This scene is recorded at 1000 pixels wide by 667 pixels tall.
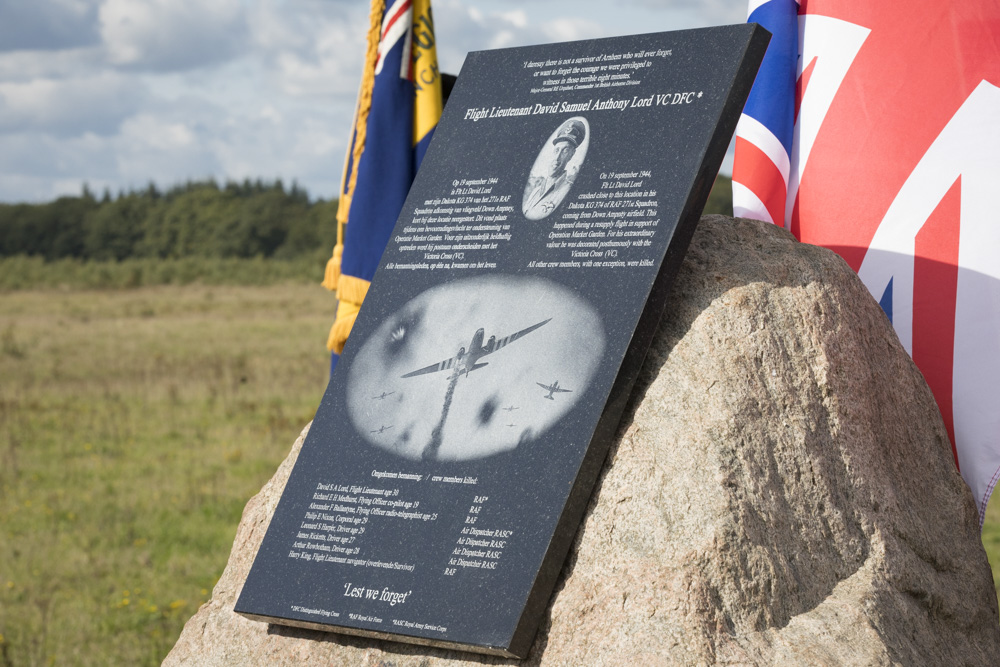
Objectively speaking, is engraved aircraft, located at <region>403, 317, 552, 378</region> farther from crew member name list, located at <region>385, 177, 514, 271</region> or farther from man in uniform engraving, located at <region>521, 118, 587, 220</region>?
man in uniform engraving, located at <region>521, 118, 587, 220</region>

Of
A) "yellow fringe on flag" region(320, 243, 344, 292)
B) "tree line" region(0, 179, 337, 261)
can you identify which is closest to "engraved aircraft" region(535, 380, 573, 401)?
"yellow fringe on flag" region(320, 243, 344, 292)

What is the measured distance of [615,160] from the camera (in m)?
2.48

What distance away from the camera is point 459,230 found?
261 centimetres

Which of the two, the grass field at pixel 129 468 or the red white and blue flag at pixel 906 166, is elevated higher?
the red white and blue flag at pixel 906 166

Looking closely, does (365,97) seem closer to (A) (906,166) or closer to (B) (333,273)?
(B) (333,273)

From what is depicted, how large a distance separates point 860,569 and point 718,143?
3.53ft

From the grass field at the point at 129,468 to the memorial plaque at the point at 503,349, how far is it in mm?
2519

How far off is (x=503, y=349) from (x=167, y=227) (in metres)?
40.6

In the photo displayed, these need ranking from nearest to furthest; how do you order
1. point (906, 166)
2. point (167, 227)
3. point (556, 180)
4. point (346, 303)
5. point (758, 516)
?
point (758, 516) → point (556, 180) → point (906, 166) → point (346, 303) → point (167, 227)

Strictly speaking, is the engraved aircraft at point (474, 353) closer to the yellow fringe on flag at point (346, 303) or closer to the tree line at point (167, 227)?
the yellow fringe on flag at point (346, 303)

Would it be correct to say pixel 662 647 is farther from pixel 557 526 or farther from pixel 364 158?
pixel 364 158

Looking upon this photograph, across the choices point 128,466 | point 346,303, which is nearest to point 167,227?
point 128,466

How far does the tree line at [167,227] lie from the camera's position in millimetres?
38094

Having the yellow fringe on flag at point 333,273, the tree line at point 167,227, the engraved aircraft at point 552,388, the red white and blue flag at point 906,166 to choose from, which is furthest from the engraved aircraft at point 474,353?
the tree line at point 167,227
